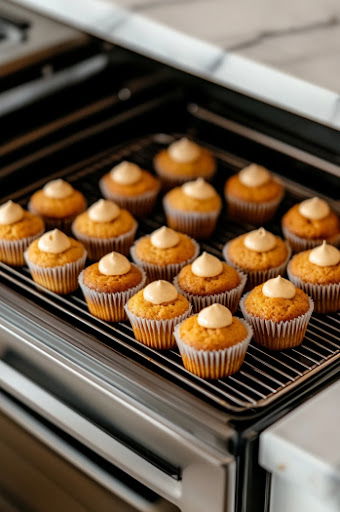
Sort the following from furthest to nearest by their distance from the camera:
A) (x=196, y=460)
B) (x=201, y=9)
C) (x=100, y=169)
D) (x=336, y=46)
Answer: (x=100, y=169), (x=201, y=9), (x=336, y=46), (x=196, y=460)

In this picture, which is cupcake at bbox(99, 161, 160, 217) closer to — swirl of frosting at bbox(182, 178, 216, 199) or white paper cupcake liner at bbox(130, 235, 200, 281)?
swirl of frosting at bbox(182, 178, 216, 199)

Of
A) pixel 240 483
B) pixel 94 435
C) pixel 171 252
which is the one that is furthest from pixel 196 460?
pixel 171 252

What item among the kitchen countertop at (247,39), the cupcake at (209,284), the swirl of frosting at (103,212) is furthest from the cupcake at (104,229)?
the kitchen countertop at (247,39)

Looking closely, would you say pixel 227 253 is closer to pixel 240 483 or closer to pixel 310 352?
pixel 310 352

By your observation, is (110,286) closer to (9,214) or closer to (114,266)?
(114,266)

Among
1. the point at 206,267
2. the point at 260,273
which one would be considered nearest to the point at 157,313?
the point at 206,267

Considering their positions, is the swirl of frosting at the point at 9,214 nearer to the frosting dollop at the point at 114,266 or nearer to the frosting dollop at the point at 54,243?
the frosting dollop at the point at 54,243
